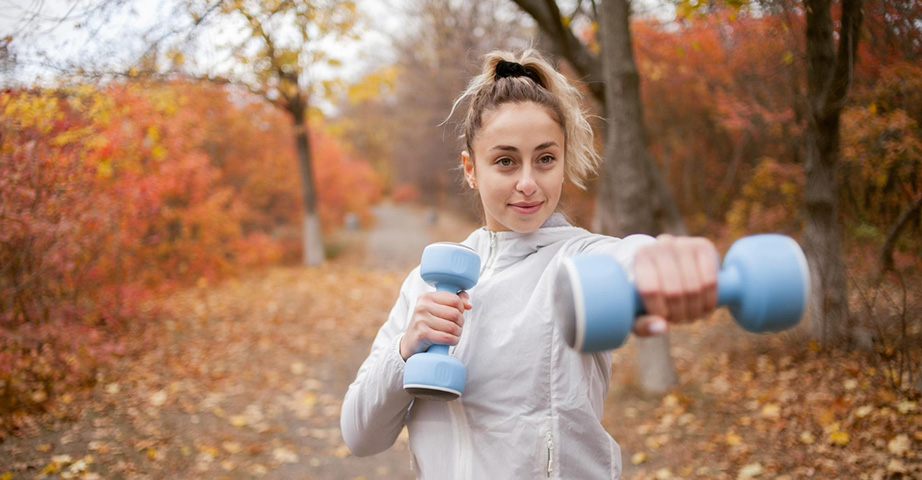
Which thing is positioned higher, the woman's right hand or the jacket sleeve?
the woman's right hand

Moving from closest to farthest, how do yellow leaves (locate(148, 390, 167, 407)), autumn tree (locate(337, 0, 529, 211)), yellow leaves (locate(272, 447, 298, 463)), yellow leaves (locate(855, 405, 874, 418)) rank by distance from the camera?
1. yellow leaves (locate(855, 405, 874, 418))
2. yellow leaves (locate(272, 447, 298, 463))
3. yellow leaves (locate(148, 390, 167, 407))
4. autumn tree (locate(337, 0, 529, 211))

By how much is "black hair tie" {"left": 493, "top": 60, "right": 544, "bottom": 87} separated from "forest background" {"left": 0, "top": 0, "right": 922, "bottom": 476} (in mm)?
385

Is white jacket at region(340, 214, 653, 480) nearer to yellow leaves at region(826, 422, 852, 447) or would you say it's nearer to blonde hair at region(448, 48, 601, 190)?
blonde hair at region(448, 48, 601, 190)

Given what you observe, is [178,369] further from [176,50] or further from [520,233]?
[520,233]

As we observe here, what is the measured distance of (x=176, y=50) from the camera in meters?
5.32

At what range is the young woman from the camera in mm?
1723

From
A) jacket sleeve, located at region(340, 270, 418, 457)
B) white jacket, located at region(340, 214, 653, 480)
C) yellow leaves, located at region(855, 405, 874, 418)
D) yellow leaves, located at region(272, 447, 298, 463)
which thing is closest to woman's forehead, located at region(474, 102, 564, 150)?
white jacket, located at region(340, 214, 653, 480)

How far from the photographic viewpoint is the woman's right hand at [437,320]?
5.58ft

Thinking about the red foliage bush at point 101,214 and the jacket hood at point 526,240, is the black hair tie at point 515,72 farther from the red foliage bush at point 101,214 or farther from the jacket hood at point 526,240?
the red foliage bush at point 101,214

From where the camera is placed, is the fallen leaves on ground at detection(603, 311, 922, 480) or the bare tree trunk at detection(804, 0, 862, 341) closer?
the fallen leaves on ground at detection(603, 311, 922, 480)

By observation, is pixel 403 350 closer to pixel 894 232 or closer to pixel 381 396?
pixel 381 396

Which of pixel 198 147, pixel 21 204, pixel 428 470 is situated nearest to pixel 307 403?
pixel 21 204

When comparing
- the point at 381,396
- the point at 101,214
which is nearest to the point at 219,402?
the point at 101,214

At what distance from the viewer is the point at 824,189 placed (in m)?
5.70
